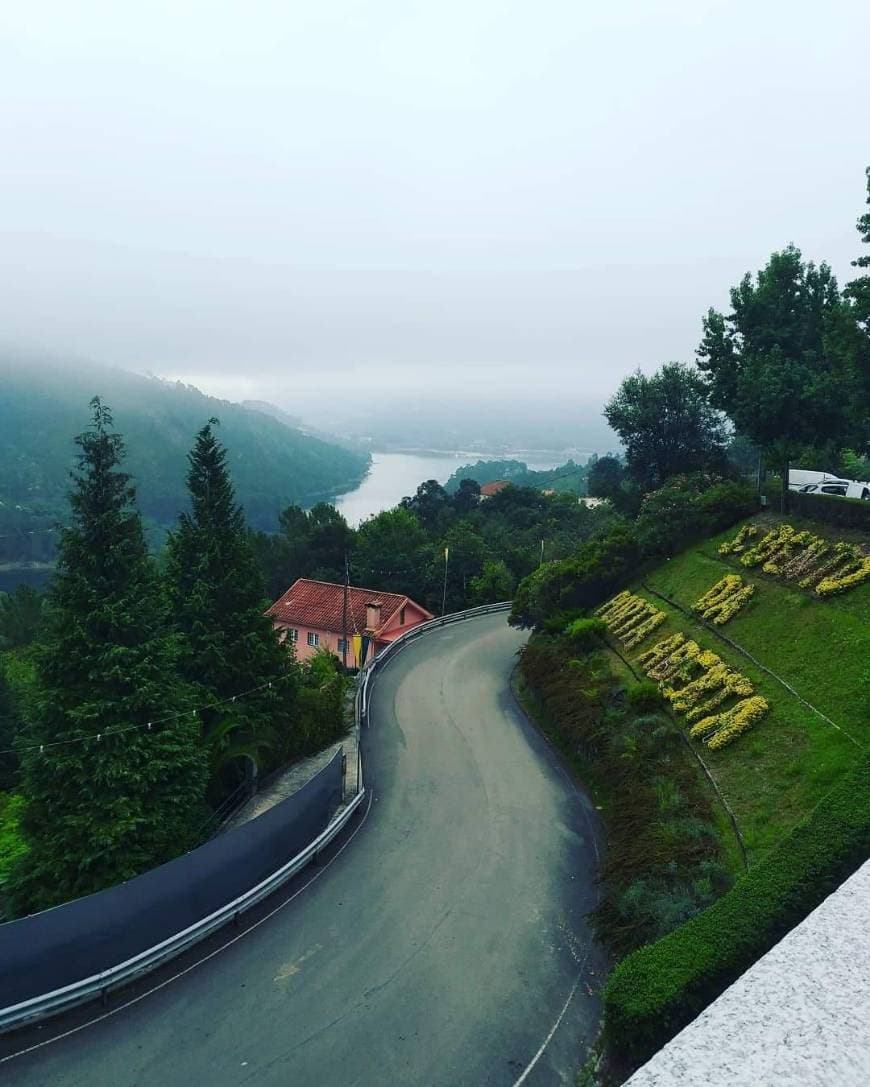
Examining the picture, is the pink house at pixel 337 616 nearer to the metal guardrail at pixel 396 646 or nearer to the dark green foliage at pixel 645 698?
the metal guardrail at pixel 396 646

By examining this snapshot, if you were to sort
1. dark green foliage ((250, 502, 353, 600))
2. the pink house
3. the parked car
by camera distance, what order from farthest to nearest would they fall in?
dark green foliage ((250, 502, 353, 600)), the pink house, the parked car

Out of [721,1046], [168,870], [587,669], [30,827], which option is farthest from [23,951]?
[587,669]

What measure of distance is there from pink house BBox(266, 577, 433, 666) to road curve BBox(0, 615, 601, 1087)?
24141mm

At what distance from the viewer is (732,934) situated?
426 inches

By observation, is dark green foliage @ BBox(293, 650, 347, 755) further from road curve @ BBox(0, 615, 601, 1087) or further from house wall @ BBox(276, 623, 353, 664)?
house wall @ BBox(276, 623, 353, 664)

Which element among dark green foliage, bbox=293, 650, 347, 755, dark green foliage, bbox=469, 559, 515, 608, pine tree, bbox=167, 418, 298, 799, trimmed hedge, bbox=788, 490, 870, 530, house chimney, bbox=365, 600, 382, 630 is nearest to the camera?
pine tree, bbox=167, 418, 298, 799

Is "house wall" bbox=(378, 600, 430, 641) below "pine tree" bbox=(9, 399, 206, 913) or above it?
below

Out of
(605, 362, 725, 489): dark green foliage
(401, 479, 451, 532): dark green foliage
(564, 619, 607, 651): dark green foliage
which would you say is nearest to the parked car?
(605, 362, 725, 489): dark green foliage

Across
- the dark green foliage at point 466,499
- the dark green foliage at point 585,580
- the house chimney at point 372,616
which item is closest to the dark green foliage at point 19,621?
the house chimney at point 372,616

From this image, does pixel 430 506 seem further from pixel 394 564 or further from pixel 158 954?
pixel 158 954

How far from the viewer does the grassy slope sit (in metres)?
15.7

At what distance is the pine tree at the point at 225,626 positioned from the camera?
24125 millimetres

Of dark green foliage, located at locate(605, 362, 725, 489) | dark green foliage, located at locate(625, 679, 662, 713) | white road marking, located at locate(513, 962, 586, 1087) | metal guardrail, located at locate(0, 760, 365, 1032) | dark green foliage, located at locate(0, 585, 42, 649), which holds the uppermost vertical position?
dark green foliage, located at locate(605, 362, 725, 489)

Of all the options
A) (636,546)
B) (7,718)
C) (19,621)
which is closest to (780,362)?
(636,546)
